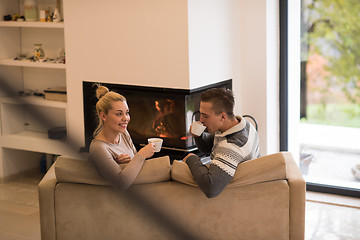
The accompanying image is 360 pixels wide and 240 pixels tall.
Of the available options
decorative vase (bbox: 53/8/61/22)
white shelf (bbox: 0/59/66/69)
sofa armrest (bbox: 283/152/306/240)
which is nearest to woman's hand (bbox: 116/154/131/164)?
sofa armrest (bbox: 283/152/306/240)

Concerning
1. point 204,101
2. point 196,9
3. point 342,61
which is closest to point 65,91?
point 196,9

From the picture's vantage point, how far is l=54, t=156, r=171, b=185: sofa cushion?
8.08 ft

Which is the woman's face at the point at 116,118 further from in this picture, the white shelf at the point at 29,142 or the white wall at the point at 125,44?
the white shelf at the point at 29,142

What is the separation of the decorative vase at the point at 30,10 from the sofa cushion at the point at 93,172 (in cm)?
227

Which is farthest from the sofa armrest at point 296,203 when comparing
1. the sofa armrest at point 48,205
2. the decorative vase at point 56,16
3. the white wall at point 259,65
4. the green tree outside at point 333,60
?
the decorative vase at point 56,16

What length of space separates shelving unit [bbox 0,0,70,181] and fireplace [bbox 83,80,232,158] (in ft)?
2.16

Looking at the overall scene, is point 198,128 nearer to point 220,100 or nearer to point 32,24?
point 220,100

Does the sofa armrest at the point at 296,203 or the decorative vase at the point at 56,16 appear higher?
the decorative vase at the point at 56,16

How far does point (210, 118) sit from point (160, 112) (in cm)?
133

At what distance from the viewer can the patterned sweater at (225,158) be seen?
2350mm

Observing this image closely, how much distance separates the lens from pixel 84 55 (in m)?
4.02

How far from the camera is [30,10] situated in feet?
14.4

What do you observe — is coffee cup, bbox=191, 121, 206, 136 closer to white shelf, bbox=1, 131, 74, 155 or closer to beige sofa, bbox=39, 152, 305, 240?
beige sofa, bbox=39, 152, 305, 240

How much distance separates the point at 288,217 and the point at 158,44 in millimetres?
1762
